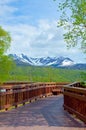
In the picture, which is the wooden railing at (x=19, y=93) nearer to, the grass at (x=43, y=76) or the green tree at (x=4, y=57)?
the grass at (x=43, y=76)

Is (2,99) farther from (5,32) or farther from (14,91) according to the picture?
(5,32)

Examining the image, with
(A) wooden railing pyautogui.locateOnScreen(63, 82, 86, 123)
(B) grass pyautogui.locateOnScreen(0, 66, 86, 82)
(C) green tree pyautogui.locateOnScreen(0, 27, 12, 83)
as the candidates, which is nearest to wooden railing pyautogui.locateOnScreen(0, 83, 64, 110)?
(A) wooden railing pyautogui.locateOnScreen(63, 82, 86, 123)

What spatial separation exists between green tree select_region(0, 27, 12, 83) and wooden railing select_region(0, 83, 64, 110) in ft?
120

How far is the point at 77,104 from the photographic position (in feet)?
48.3

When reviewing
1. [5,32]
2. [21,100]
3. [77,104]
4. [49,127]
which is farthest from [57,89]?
[5,32]

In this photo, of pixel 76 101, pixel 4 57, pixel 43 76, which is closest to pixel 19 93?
pixel 76 101

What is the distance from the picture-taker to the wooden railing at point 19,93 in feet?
59.0

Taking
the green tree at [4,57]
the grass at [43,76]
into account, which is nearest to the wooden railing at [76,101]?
the grass at [43,76]

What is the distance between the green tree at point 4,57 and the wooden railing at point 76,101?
50751 mm

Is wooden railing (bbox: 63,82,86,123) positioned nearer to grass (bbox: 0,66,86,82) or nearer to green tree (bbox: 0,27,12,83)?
grass (bbox: 0,66,86,82)

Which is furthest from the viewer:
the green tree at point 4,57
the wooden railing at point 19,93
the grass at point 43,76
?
the green tree at point 4,57

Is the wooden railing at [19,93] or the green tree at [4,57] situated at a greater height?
the green tree at [4,57]

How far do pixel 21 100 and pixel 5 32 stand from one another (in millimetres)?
47270

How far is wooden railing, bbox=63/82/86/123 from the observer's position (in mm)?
13406
